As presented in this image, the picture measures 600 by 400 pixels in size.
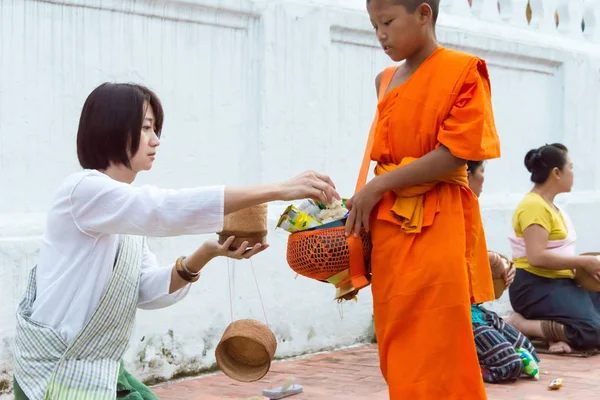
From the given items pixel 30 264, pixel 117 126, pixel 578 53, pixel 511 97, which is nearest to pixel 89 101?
pixel 117 126

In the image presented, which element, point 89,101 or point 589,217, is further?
point 589,217

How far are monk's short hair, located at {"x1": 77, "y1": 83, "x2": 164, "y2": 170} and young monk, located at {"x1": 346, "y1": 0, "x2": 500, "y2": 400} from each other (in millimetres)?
908

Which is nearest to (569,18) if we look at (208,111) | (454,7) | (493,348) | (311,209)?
(454,7)

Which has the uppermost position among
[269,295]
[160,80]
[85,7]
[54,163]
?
[85,7]

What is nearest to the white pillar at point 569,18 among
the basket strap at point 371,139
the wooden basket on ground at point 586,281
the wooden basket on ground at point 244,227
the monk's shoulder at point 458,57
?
the wooden basket on ground at point 586,281

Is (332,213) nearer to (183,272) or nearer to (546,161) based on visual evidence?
(183,272)

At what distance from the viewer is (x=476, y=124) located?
328 centimetres

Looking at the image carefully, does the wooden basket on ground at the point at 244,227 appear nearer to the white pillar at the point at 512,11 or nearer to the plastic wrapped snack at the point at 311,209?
the plastic wrapped snack at the point at 311,209

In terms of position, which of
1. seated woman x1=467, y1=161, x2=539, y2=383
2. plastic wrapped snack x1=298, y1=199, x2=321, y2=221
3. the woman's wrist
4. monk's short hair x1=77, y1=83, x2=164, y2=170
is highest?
monk's short hair x1=77, y1=83, x2=164, y2=170

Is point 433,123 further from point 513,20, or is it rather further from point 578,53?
point 578,53

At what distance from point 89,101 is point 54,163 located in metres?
2.13

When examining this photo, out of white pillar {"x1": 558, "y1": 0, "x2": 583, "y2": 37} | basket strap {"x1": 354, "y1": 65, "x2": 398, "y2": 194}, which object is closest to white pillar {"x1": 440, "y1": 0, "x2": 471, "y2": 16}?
white pillar {"x1": 558, "y1": 0, "x2": 583, "y2": 37}

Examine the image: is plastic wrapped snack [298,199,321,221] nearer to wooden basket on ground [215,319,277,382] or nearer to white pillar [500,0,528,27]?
wooden basket on ground [215,319,277,382]

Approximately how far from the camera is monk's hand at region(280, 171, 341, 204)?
2.70m
